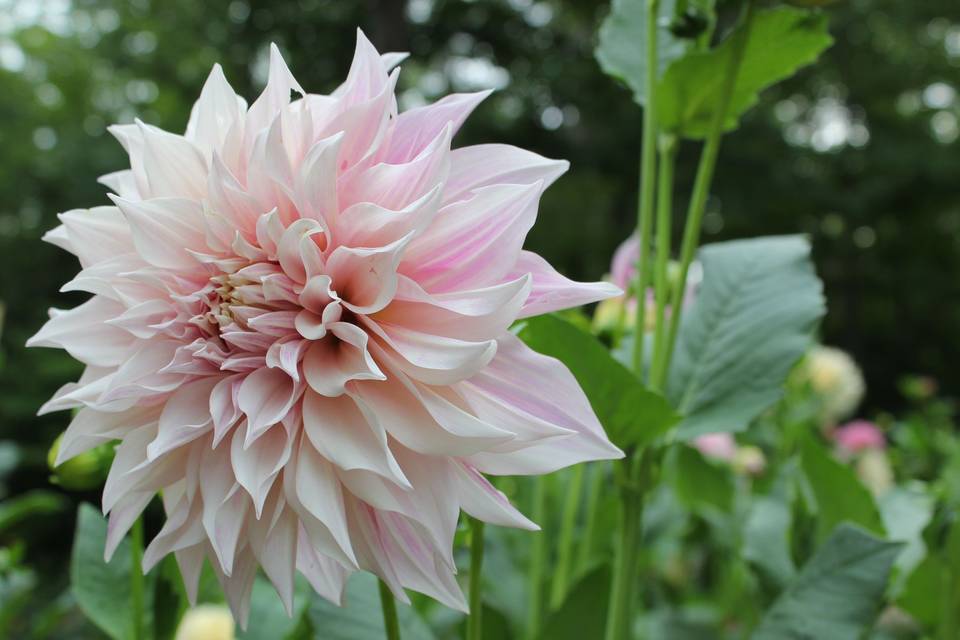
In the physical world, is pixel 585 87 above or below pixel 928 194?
above

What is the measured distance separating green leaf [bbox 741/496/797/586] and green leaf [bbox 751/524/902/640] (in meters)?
0.08

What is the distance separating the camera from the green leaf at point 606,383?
425 mm

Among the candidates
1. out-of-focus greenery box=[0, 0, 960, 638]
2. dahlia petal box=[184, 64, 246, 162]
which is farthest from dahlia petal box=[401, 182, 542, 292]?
out-of-focus greenery box=[0, 0, 960, 638]

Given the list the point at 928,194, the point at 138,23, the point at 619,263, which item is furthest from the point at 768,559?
the point at 928,194

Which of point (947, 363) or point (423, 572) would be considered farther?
point (947, 363)

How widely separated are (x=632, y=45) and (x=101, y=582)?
0.51 metres

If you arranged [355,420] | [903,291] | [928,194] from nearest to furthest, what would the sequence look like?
[355,420] → [928,194] → [903,291]

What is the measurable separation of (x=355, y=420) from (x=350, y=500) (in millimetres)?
35

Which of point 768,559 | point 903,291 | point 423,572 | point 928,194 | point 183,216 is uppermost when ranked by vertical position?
point 183,216

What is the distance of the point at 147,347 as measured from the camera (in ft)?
1.09

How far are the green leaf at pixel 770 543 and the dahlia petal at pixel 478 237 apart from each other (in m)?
0.42

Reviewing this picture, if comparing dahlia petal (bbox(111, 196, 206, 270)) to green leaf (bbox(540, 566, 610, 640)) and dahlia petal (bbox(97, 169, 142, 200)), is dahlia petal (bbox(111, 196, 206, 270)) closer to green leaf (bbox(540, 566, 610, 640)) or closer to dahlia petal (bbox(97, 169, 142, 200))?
dahlia petal (bbox(97, 169, 142, 200))

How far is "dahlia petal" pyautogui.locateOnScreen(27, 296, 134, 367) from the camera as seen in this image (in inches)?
13.5

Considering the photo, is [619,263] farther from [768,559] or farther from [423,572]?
[423,572]
